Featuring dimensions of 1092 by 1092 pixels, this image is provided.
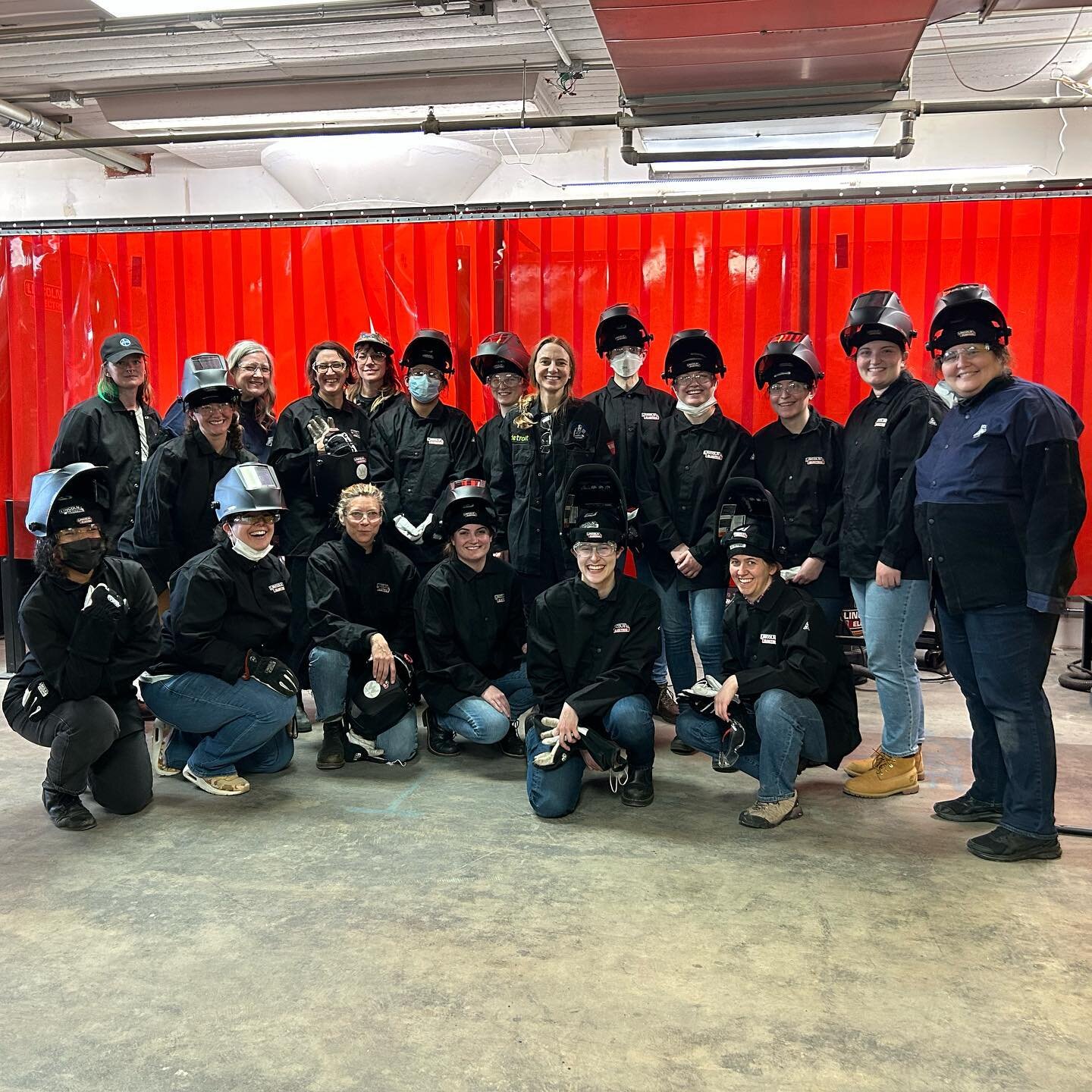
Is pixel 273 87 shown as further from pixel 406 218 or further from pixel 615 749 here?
pixel 615 749

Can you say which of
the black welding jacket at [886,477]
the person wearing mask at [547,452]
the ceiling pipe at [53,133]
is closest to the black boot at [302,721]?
the person wearing mask at [547,452]

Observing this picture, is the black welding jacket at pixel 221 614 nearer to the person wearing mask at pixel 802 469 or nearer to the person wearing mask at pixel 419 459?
the person wearing mask at pixel 419 459

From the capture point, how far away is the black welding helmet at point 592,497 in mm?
4254

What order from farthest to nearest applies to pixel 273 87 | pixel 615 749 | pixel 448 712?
pixel 273 87, pixel 448 712, pixel 615 749

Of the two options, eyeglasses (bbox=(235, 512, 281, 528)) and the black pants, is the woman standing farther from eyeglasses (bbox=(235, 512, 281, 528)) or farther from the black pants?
the black pants

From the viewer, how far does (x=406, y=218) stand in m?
6.20

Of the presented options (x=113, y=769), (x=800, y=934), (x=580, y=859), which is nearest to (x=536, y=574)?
(x=580, y=859)

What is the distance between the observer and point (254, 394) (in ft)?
16.2

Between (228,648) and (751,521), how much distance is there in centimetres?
212

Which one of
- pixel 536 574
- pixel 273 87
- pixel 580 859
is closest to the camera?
pixel 580 859

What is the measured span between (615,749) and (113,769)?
186 cm

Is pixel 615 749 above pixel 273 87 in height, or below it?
below

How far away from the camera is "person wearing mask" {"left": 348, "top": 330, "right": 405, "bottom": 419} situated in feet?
16.9

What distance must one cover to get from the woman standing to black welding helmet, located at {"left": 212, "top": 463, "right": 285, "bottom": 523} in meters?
0.77
